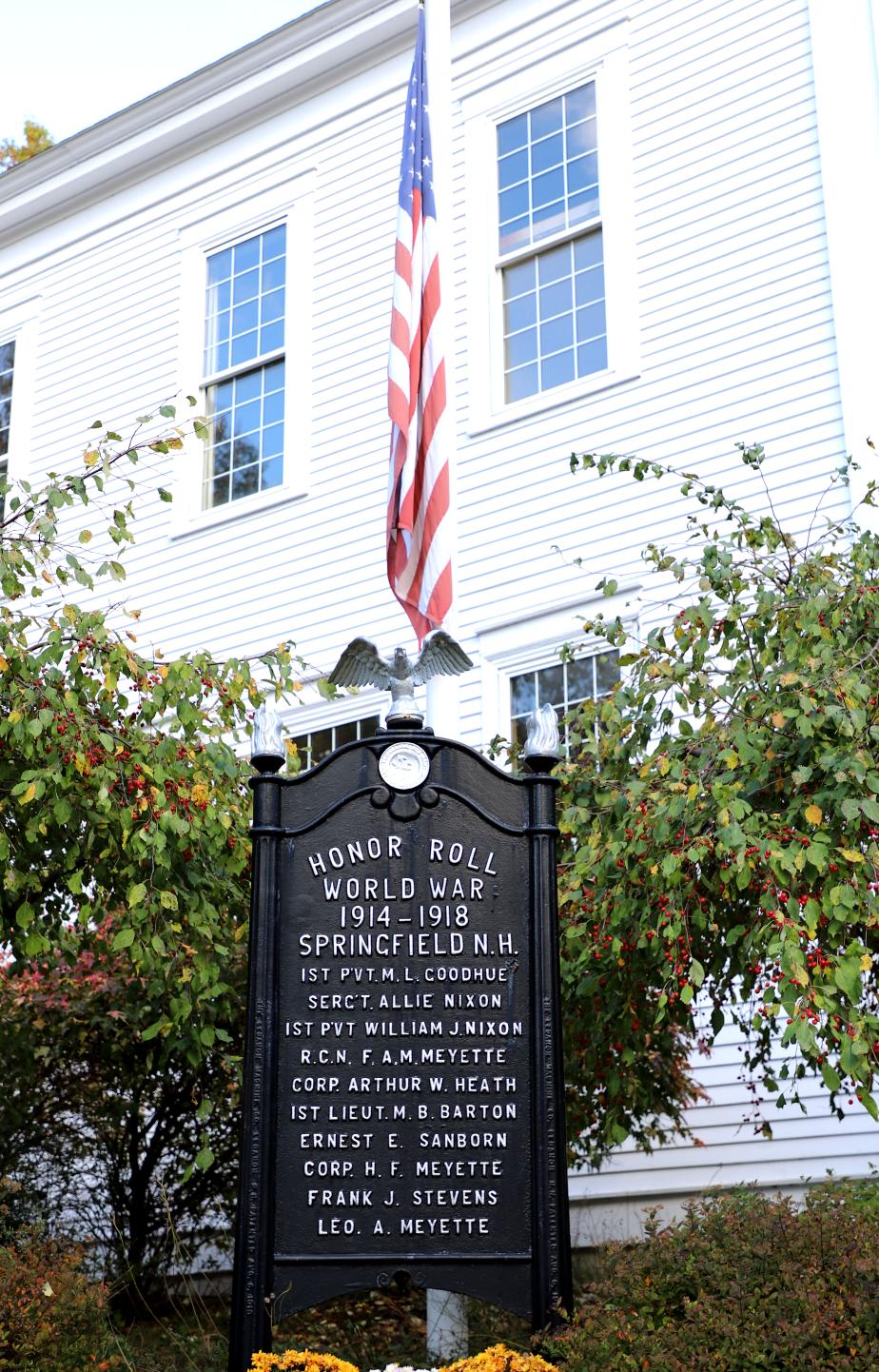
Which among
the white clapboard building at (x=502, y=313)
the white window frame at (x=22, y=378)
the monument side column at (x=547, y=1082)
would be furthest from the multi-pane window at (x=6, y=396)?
the monument side column at (x=547, y=1082)

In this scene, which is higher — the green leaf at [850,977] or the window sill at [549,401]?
the window sill at [549,401]

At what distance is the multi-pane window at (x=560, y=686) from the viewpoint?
11.1 m

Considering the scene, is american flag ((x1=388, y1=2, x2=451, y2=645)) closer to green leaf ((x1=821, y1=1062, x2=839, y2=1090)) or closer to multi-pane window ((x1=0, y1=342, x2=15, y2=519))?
green leaf ((x1=821, y1=1062, x2=839, y2=1090))

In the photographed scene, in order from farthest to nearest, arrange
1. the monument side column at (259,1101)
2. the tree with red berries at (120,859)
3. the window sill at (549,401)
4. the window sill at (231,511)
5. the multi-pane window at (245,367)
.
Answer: the multi-pane window at (245,367) → the window sill at (231,511) → the window sill at (549,401) → the tree with red berries at (120,859) → the monument side column at (259,1101)

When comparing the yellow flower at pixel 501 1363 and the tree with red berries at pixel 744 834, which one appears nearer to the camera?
the yellow flower at pixel 501 1363

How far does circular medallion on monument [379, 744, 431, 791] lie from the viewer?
594 centimetres

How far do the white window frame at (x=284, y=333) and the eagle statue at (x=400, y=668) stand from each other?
6.75 meters

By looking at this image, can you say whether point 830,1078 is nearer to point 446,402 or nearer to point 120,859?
point 120,859

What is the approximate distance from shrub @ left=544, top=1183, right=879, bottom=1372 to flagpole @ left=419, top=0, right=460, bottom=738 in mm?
2808

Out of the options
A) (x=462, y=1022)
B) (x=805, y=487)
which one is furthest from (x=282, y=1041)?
(x=805, y=487)

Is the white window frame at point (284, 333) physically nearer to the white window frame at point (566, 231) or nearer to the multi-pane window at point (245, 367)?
the multi-pane window at point (245, 367)

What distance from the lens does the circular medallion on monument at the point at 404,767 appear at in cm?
594

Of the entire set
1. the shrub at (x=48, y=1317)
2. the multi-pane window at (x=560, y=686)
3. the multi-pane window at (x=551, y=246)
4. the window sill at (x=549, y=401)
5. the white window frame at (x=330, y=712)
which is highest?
the multi-pane window at (x=551, y=246)

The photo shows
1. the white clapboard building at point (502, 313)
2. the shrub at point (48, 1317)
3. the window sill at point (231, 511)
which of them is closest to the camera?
the shrub at point (48, 1317)
